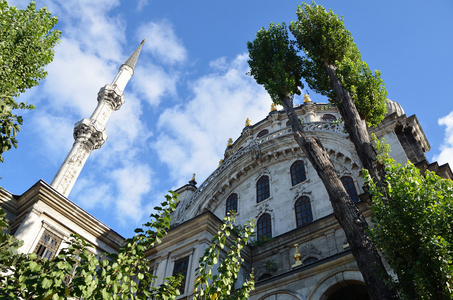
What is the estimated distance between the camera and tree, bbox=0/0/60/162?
9.60 metres

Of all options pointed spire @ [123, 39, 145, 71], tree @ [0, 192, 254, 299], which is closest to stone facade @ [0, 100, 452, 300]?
tree @ [0, 192, 254, 299]

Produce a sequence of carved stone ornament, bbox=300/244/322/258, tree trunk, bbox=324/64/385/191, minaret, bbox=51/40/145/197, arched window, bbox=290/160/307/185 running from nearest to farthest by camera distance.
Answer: tree trunk, bbox=324/64/385/191 < carved stone ornament, bbox=300/244/322/258 < arched window, bbox=290/160/307/185 < minaret, bbox=51/40/145/197

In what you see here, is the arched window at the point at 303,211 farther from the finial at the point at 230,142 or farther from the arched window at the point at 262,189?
the finial at the point at 230,142

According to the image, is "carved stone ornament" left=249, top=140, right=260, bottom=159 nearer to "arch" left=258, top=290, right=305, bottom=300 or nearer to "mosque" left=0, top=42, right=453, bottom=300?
"mosque" left=0, top=42, right=453, bottom=300

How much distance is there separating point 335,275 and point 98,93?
3011cm

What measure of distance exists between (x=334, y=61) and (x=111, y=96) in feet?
85.2

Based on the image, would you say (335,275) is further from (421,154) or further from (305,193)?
(421,154)

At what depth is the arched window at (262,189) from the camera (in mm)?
20691

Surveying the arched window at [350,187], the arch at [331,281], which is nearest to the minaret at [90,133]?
the arched window at [350,187]

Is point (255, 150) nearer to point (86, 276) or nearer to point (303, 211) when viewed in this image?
point (303, 211)

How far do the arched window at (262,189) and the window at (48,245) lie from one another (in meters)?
10.9

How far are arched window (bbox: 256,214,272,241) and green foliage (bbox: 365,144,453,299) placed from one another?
10.9 meters

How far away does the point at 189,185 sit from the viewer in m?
27.0

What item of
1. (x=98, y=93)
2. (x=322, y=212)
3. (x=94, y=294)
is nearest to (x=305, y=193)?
(x=322, y=212)
